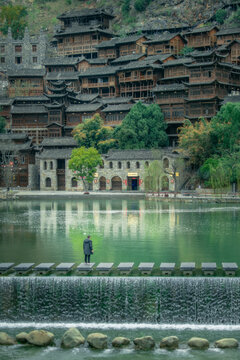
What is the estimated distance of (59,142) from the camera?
11650 centimetres

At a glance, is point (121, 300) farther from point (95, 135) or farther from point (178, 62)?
point (178, 62)

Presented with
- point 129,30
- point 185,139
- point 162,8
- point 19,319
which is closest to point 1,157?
point 185,139

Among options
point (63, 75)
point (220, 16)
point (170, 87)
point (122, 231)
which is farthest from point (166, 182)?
point (220, 16)

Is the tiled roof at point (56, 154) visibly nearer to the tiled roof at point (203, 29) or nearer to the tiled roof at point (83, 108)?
the tiled roof at point (83, 108)

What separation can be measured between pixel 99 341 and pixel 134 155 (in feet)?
258

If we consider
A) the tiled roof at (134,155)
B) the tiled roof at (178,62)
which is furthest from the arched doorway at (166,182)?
the tiled roof at (178,62)

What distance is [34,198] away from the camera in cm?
9569

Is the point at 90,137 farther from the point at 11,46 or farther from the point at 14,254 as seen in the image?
the point at 14,254

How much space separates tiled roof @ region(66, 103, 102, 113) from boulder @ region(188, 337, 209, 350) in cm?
9403

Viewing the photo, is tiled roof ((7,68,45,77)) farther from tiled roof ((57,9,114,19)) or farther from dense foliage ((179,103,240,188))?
dense foliage ((179,103,240,188))

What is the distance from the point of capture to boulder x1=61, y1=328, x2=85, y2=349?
92.4ft

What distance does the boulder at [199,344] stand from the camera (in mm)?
27688

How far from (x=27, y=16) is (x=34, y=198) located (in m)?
83.0

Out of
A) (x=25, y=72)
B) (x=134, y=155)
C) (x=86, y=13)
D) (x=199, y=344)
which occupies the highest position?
(x=86, y=13)
